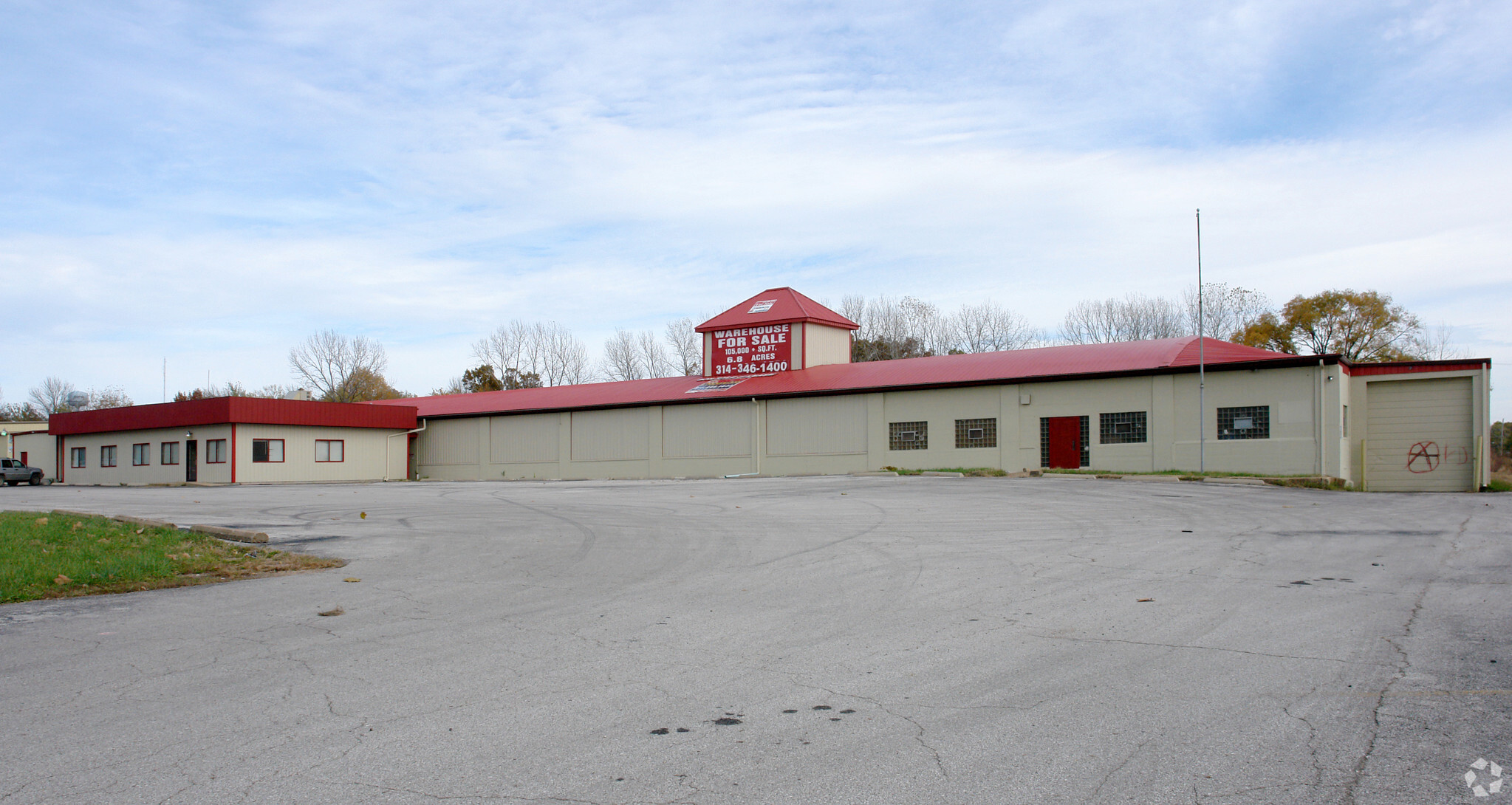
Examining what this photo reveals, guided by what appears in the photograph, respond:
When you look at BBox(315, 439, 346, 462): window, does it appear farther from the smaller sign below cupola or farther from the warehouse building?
the smaller sign below cupola

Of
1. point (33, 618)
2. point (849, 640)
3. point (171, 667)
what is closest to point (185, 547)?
point (33, 618)

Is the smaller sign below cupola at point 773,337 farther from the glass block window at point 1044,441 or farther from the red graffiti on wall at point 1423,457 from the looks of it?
the red graffiti on wall at point 1423,457

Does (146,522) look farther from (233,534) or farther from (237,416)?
(237,416)

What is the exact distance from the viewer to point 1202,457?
96.2 ft

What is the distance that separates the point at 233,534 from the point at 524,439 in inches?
1328

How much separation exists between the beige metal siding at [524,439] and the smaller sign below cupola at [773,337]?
8.06 meters

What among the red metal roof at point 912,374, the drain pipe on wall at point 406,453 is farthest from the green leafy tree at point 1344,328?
the drain pipe on wall at point 406,453

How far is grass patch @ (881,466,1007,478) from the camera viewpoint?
104ft

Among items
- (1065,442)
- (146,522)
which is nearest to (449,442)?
(1065,442)

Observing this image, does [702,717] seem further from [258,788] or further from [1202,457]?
[1202,457]

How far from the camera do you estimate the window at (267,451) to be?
43.4 meters

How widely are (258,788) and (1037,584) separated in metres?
7.40

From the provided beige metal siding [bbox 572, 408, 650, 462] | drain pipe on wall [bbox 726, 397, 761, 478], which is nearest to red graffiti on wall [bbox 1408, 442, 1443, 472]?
drain pipe on wall [bbox 726, 397, 761, 478]

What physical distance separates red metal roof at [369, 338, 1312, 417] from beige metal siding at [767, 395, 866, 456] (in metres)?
0.53
